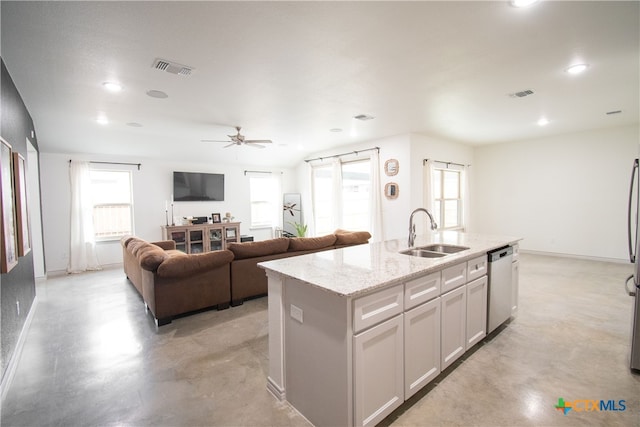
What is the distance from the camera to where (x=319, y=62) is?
266cm

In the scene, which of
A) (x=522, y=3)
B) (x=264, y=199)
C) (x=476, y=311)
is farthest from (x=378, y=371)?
(x=264, y=199)

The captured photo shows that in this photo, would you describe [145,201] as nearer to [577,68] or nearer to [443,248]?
[443,248]

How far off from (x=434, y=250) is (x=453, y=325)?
85 centimetres

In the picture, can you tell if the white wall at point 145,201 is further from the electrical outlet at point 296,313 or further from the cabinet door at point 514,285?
the cabinet door at point 514,285

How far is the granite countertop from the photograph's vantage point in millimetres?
1601

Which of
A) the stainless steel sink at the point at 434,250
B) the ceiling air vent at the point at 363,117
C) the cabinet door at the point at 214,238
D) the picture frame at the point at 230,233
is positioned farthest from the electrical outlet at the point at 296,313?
the picture frame at the point at 230,233

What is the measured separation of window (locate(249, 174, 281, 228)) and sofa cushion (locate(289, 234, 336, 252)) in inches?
163

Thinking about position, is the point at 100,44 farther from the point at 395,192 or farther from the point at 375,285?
the point at 395,192

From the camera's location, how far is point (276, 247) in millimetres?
3928

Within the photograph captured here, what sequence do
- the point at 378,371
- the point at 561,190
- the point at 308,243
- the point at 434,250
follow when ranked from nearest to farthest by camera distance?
the point at 378,371, the point at 434,250, the point at 308,243, the point at 561,190

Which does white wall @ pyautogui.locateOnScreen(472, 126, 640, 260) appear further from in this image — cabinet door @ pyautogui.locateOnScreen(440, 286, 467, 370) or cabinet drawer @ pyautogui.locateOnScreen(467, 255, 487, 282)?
cabinet door @ pyautogui.locateOnScreen(440, 286, 467, 370)

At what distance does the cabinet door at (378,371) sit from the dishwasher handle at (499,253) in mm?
1408

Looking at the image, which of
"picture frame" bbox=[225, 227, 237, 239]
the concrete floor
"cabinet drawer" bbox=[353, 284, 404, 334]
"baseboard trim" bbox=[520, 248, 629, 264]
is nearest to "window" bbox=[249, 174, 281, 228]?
"picture frame" bbox=[225, 227, 237, 239]

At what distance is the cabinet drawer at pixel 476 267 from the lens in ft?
7.79
